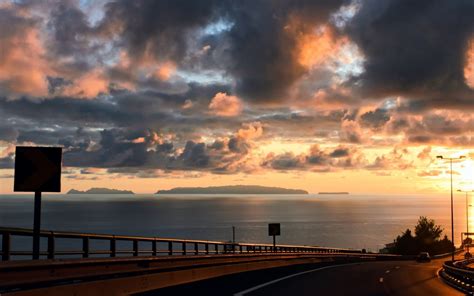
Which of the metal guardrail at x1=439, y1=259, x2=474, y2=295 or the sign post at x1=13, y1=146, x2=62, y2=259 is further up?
the sign post at x1=13, y1=146, x2=62, y2=259

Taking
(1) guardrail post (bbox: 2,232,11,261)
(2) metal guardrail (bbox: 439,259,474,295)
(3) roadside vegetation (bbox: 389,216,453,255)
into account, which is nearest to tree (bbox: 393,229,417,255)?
(3) roadside vegetation (bbox: 389,216,453,255)

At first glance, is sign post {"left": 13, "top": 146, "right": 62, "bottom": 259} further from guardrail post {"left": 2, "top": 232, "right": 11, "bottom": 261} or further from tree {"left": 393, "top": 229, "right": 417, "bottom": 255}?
tree {"left": 393, "top": 229, "right": 417, "bottom": 255}

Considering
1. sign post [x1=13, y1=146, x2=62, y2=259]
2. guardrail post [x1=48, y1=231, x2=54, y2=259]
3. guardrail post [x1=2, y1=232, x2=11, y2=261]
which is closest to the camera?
sign post [x1=13, y1=146, x2=62, y2=259]

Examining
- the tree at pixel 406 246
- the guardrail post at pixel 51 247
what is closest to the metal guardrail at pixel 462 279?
the guardrail post at pixel 51 247

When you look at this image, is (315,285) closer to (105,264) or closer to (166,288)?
(166,288)

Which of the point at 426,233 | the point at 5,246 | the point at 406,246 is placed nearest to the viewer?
the point at 5,246

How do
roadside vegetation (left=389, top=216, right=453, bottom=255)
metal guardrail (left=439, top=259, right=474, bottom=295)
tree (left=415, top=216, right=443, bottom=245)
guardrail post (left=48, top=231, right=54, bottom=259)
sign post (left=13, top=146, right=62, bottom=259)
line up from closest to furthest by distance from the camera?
1. sign post (left=13, top=146, right=62, bottom=259)
2. guardrail post (left=48, top=231, right=54, bottom=259)
3. metal guardrail (left=439, top=259, right=474, bottom=295)
4. roadside vegetation (left=389, top=216, right=453, bottom=255)
5. tree (left=415, top=216, right=443, bottom=245)

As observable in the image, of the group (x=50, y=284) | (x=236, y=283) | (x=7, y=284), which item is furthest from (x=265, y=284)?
(x=7, y=284)

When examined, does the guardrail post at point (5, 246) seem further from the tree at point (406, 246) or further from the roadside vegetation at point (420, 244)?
the tree at point (406, 246)

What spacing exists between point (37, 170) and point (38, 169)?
30 mm

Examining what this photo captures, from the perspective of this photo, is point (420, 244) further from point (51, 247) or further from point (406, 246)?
point (51, 247)

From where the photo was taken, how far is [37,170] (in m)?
11.4

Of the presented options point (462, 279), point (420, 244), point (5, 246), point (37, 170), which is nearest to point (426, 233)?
point (420, 244)

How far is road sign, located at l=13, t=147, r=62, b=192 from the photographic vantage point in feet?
37.2
